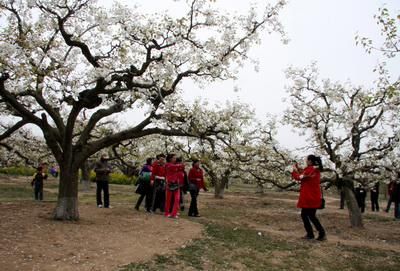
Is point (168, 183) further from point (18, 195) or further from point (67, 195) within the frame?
point (18, 195)

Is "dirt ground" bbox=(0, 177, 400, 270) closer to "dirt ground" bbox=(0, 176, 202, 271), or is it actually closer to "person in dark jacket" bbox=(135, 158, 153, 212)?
"dirt ground" bbox=(0, 176, 202, 271)

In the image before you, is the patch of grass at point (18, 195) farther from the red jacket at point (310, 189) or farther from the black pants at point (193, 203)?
the red jacket at point (310, 189)

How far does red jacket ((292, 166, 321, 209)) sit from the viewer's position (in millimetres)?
9461

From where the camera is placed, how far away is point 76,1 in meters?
9.80

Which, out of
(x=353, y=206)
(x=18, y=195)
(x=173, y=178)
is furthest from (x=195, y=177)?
(x=18, y=195)

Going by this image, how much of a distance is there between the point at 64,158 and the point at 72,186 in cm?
78

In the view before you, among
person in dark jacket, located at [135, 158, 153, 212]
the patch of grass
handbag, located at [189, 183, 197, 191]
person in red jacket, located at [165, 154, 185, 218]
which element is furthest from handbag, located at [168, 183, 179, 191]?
the patch of grass

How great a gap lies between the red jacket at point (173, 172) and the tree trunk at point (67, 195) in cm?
268

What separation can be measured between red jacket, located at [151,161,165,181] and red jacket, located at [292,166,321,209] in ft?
15.1

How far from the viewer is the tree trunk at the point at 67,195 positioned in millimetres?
10320

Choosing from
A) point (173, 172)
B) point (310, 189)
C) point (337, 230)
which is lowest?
point (337, 230)

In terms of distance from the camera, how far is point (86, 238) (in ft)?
27.2

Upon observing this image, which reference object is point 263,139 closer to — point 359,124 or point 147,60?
point 359,124

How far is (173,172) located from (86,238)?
4.00 meters
